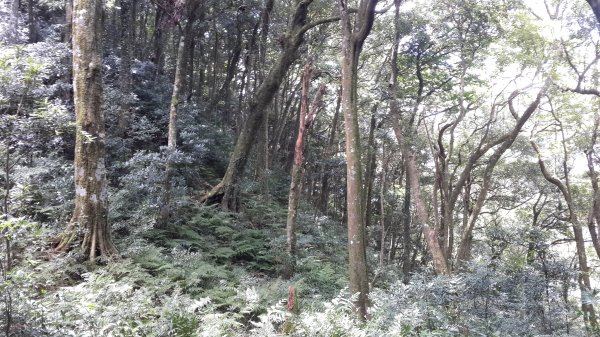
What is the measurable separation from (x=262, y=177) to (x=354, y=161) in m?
6.32

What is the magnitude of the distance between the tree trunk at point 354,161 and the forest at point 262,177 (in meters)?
0.03

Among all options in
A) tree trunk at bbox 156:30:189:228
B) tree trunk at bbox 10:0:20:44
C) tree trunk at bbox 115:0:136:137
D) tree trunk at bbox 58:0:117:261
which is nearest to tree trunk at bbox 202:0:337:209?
tree trunk at bbox 156:30:189:228

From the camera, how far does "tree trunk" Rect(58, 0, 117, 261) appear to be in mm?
6664

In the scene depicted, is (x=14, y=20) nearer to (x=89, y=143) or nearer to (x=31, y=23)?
(x=31, y=23)

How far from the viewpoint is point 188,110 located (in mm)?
14086

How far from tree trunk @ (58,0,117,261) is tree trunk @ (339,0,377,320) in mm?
3833

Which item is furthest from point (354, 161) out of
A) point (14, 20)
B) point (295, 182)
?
point (14, 20)

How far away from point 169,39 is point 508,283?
17971 millimetres

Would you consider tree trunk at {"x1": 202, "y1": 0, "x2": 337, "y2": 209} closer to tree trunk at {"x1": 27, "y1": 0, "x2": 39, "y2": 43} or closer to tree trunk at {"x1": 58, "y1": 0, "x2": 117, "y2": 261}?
tree trunk at {"x1": 58, "y1": 0, "x2": 117, "y2": 261}

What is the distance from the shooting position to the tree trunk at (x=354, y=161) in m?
6.81

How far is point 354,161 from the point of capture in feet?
23.4

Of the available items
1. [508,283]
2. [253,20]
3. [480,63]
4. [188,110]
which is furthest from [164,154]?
[480,63]

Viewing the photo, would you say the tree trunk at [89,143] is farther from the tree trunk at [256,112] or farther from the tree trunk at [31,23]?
the tree trunk at [31,23]

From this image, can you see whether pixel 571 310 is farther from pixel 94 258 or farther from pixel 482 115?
pixel 482 115
